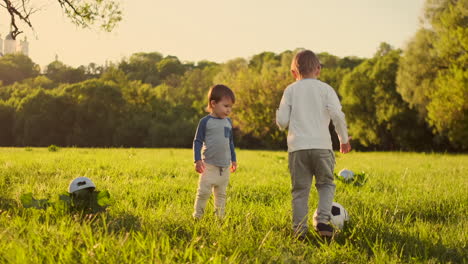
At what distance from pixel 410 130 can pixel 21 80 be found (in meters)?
55.9

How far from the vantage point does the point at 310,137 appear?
4277 mm

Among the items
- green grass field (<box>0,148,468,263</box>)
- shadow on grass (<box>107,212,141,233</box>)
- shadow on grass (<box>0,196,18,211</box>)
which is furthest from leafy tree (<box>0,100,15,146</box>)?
shadow on grass (<box>107,212,141,233</box>)

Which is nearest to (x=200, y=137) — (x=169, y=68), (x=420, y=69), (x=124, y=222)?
(x=124, y=222)

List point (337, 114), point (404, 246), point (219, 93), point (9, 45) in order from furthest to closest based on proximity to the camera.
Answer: point (9, 45)
point (219, 93)
point (337, 114)
point (404, 246)

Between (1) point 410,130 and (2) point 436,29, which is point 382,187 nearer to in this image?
(2) point 436,29

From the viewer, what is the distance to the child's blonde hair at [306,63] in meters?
4.48

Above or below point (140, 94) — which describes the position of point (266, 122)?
below

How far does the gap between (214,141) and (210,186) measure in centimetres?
55

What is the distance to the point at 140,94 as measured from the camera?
6153 cm

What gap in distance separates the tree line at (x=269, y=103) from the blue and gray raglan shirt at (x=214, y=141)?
30.5 metres

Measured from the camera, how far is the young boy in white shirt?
4.25 meters

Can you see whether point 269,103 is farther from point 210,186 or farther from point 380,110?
point 210,186

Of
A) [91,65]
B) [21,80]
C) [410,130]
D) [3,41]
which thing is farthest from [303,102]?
[91,65]

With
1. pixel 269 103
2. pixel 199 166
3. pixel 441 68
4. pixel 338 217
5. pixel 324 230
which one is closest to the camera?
pixel 324 230
